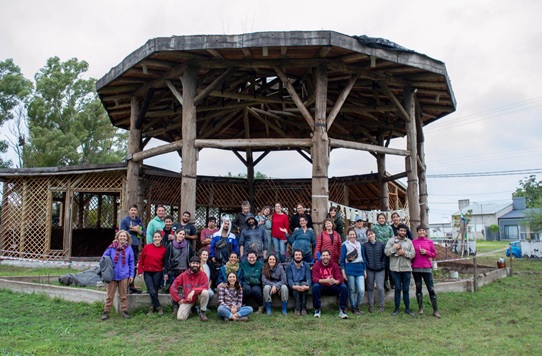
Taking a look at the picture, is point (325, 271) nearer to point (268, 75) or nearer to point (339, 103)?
point (339, 103)

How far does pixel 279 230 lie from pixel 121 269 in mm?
2144

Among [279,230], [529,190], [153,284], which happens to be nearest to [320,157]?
[279,230]

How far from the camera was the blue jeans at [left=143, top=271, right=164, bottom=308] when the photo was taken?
5402mm

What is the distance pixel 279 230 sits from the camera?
6.21m

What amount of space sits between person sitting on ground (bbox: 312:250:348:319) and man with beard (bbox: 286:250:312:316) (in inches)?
3.8

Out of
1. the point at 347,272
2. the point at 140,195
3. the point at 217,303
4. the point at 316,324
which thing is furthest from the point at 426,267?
the point at 140,195

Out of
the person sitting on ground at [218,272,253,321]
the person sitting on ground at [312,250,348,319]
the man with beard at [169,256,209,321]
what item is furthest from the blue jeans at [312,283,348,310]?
the man with beard at [169,256,209,321]

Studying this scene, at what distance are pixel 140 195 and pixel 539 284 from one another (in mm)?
8526

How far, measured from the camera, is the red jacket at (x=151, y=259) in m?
5.43

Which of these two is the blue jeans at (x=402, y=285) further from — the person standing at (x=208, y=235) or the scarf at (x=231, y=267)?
the person standing at (x=208, y=235)

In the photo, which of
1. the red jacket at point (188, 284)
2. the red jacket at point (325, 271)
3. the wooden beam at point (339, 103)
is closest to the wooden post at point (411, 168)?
the wooden beam at point (339, 103)

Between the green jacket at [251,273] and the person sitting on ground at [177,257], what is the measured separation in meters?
0.71

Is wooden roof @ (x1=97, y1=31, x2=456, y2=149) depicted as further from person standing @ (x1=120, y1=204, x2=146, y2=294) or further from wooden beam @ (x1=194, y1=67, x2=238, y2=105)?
person standing @ (x1=120, y1=204, x2=146, y2=294)

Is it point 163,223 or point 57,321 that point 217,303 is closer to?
point 163,223
